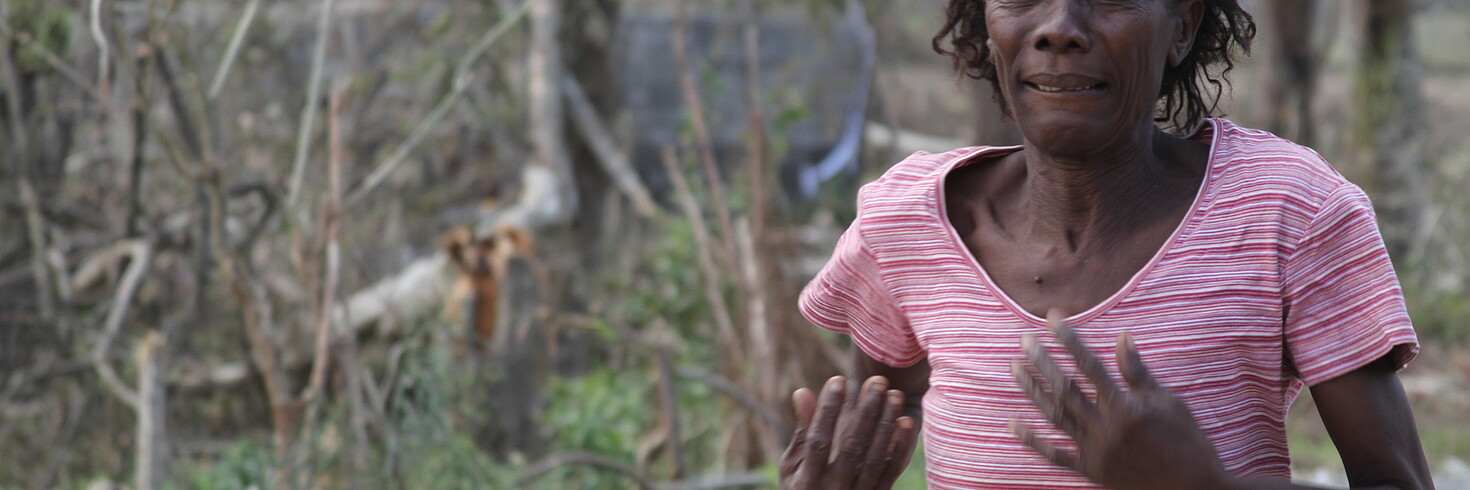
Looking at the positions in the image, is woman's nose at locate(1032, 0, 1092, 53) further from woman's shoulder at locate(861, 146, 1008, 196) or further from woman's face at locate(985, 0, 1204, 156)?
woman's shoulder at locate(861, 146, 1008, 196)

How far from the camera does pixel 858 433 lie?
1.63 metres

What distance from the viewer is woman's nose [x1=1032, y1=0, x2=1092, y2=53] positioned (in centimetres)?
151

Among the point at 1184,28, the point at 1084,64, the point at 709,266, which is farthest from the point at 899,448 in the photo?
the point at 709,266

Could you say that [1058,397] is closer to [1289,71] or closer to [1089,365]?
[1089,365]

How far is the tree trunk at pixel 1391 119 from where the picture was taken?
8750 mm

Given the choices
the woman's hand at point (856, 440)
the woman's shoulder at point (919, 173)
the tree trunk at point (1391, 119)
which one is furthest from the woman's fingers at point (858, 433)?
the tree trunk at point (1391, 119)

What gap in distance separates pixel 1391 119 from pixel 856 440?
8279 mm

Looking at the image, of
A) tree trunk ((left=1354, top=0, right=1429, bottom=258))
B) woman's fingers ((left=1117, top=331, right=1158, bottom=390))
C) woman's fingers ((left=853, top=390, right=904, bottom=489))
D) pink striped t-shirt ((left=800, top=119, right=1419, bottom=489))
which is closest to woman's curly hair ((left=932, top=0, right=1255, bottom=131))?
pink striped t-shirt ((left=800, top=119, right=1419, bottom=489))

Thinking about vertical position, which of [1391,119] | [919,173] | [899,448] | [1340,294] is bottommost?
[1391,119]

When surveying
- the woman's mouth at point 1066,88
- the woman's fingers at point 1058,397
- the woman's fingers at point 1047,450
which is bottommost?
the woman's fingers at point 1047,450

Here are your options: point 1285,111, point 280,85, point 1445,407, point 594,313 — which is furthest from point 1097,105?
point 1285,111

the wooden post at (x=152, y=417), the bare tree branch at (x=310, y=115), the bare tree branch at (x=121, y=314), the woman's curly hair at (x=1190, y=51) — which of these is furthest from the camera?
the bare tree branch at (x=121, y=314)

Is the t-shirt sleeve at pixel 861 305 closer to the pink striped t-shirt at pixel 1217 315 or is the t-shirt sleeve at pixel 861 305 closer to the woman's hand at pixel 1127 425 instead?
the pink striped t-shirt at pixel 1217 315

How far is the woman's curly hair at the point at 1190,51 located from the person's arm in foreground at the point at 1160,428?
468 millimetres
